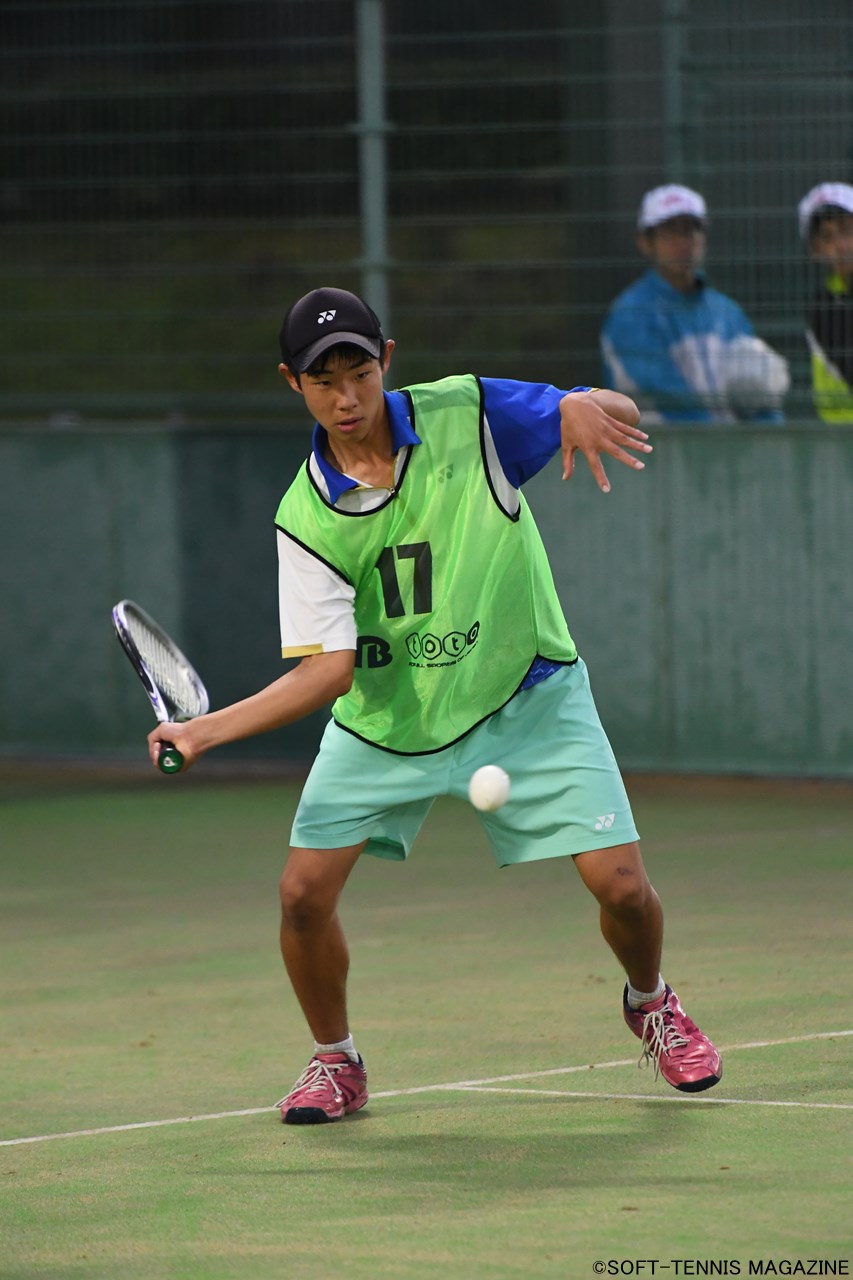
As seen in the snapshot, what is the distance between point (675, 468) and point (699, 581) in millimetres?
531

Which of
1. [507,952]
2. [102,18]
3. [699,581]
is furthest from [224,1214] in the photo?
[102,18]

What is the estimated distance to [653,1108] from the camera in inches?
218

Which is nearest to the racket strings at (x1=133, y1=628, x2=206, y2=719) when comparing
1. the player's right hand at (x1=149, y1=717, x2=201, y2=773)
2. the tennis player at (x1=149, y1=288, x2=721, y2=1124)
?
the tennis player at (x1=149, y1=288, x2=721, y2=1124)

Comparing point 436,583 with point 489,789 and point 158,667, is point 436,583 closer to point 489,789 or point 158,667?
point 489,789

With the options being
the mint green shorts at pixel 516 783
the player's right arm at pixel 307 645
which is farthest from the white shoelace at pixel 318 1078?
the player's right arm at pixel 307 645

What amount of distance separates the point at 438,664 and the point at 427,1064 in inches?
47.9

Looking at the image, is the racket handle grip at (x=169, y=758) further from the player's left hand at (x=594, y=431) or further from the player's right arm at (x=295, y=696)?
the player's left hand at (x=594, y=431)

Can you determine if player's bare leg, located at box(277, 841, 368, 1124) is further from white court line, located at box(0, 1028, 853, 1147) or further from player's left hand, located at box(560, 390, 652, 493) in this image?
player's left hand, located at box(560, 390, 652, 493)

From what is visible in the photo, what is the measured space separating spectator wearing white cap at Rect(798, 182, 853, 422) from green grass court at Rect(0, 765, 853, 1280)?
6.23ft

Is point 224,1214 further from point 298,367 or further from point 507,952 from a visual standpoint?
point 507,952

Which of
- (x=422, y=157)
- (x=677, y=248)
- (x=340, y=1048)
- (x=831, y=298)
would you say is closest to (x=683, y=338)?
(x=677, y=248)

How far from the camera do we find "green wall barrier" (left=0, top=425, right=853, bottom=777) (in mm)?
10742

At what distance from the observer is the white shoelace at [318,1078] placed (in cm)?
559

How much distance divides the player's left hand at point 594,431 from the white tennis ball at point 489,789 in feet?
2.22
